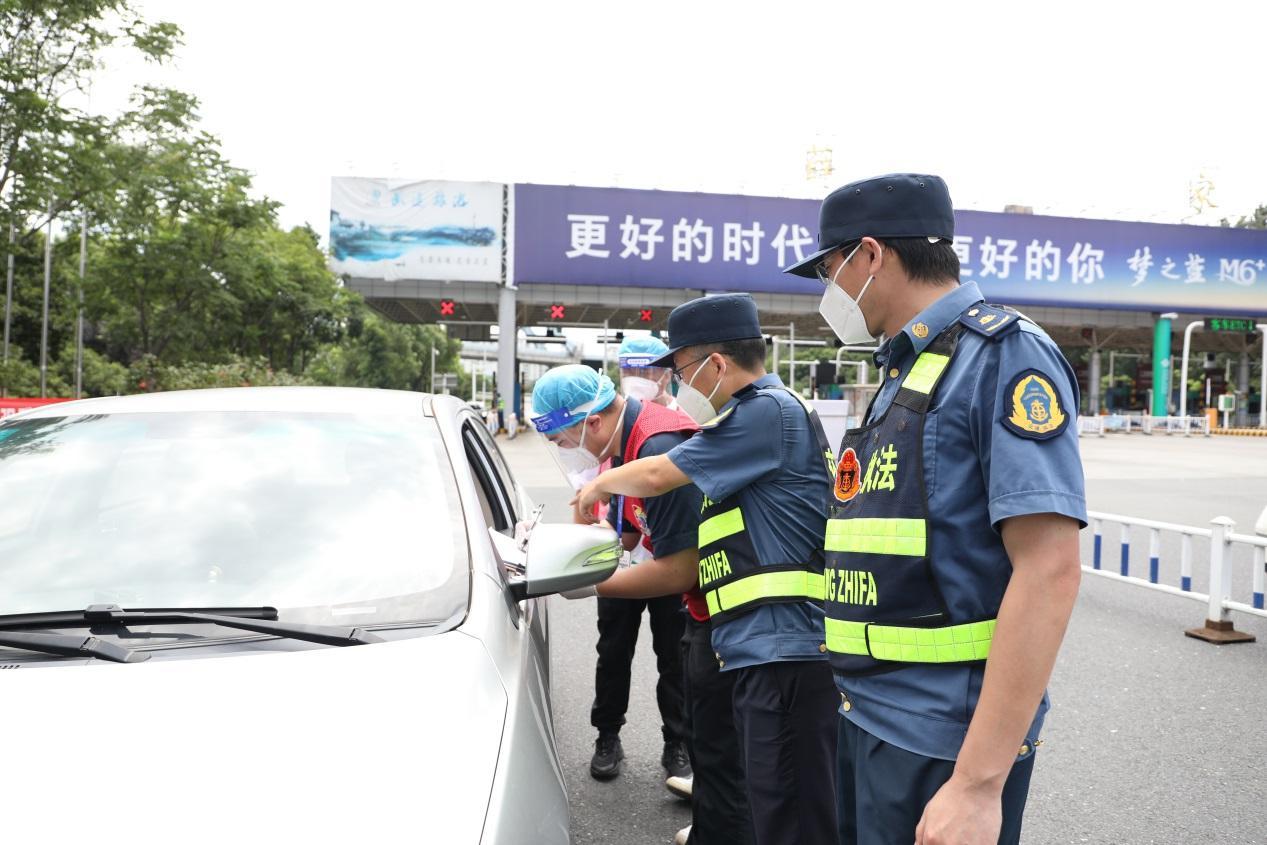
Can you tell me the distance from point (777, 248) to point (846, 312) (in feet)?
84.0

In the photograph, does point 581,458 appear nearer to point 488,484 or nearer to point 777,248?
point 488,484

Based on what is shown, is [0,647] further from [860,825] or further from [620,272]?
[620,272]

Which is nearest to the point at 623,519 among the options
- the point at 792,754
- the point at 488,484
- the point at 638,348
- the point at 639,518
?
the point at 639,518

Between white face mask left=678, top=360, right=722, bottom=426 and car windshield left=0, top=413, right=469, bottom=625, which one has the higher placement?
white face mask left=678, top=360, right=722, bottom=426

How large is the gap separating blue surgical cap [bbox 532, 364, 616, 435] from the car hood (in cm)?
150

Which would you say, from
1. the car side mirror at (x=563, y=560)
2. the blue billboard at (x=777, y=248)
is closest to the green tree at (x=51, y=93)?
the blue billboard at (x=777, y=248)

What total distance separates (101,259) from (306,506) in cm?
2265

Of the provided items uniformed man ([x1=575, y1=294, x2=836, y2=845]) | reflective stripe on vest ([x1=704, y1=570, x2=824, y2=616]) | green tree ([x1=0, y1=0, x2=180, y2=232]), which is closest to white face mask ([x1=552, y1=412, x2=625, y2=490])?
uniformed man ([x1=575, y1=294, x2=836, y2=845])

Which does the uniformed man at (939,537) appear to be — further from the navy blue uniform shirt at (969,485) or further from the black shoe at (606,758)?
the black shoe at (606,758)

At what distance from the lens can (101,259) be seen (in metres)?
21.2

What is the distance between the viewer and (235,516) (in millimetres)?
2193

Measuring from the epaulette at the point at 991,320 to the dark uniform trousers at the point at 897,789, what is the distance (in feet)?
2.25

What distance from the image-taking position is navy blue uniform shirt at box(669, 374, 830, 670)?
2281 millimetres

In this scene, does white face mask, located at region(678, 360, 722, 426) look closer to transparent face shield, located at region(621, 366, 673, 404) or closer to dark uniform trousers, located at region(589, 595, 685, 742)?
dark uniform trousers, located at region(589, 595, 685, 742)
